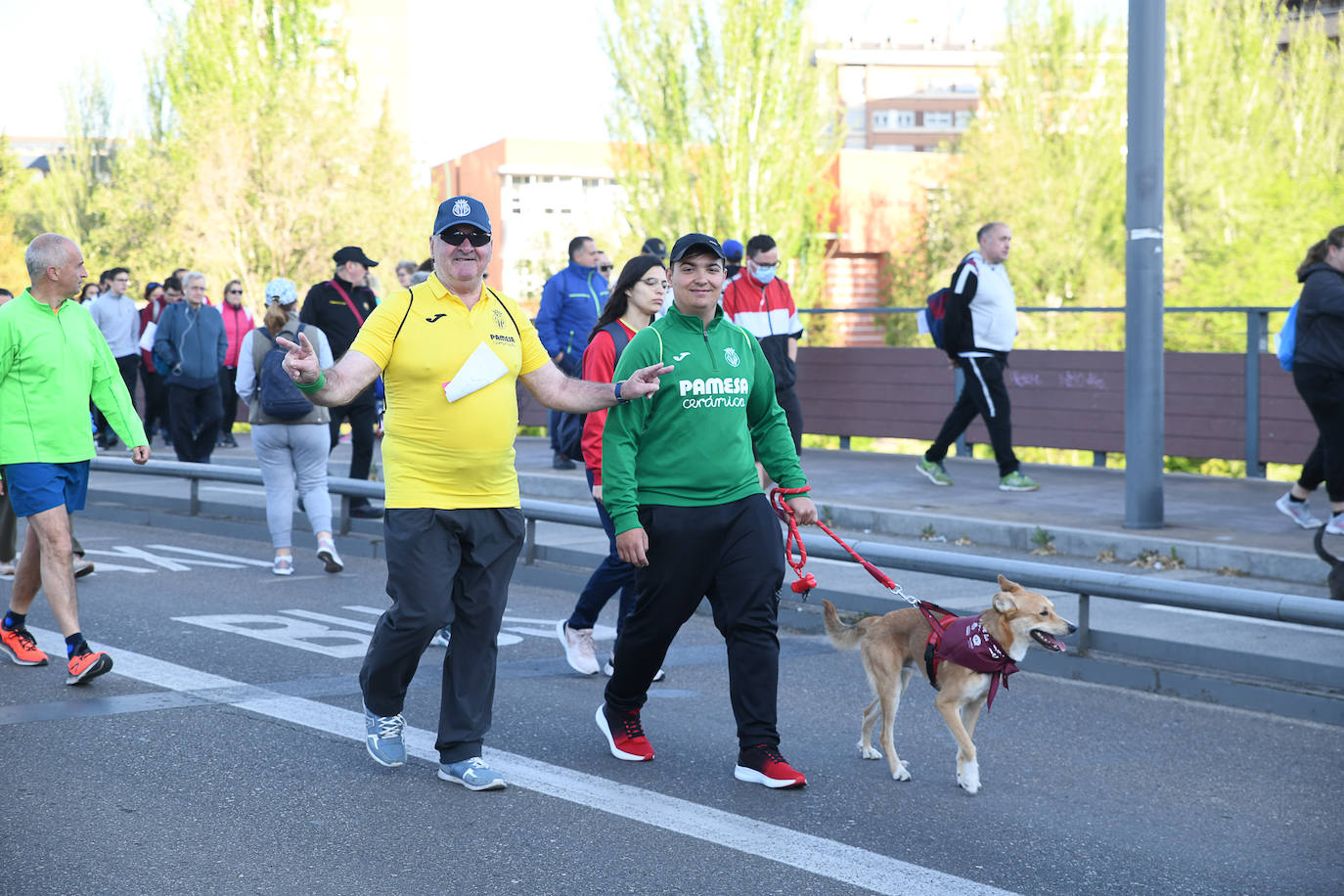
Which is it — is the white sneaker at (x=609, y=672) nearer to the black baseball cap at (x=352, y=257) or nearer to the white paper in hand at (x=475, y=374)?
the white paper in hand at (x=475, y=374)

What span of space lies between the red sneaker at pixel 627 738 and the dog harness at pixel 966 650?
1.07 m

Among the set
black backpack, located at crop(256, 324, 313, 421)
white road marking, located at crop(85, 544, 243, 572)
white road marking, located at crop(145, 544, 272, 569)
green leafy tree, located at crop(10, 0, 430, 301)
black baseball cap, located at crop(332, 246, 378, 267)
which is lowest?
white road marking, located at crop(145, 544, 272, 569)

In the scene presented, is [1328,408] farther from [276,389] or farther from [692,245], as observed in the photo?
[276,389]

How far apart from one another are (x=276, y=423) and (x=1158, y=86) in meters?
6.12

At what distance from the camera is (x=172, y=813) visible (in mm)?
4973

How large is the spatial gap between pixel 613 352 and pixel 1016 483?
22.8 feet

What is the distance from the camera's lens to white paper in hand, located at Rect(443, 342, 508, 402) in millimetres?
5266

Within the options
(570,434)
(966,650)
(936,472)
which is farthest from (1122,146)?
(966,650)

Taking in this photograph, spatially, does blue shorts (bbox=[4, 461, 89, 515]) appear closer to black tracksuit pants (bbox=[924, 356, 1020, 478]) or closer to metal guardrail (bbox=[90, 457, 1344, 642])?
metal guardrail (bbox=[90, 457, 1344, 642])

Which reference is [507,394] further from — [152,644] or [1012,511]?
[1012,511]

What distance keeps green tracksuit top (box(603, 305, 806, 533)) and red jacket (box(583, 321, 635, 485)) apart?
1.05 m

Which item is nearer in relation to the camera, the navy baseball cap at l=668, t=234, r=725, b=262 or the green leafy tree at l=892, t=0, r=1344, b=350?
the navy baseball cap at l=668, t=234, r=725, b=262

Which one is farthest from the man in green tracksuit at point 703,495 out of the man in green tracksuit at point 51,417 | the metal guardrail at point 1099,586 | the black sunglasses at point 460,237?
the man in green tracksuit at point 51,417

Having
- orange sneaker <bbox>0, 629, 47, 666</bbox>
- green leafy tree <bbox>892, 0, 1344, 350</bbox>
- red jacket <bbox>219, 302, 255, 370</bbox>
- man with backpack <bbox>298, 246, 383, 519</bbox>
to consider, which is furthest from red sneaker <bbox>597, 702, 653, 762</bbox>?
green leafy tree <bbox>892, 0, 1344, 350</bbox>
